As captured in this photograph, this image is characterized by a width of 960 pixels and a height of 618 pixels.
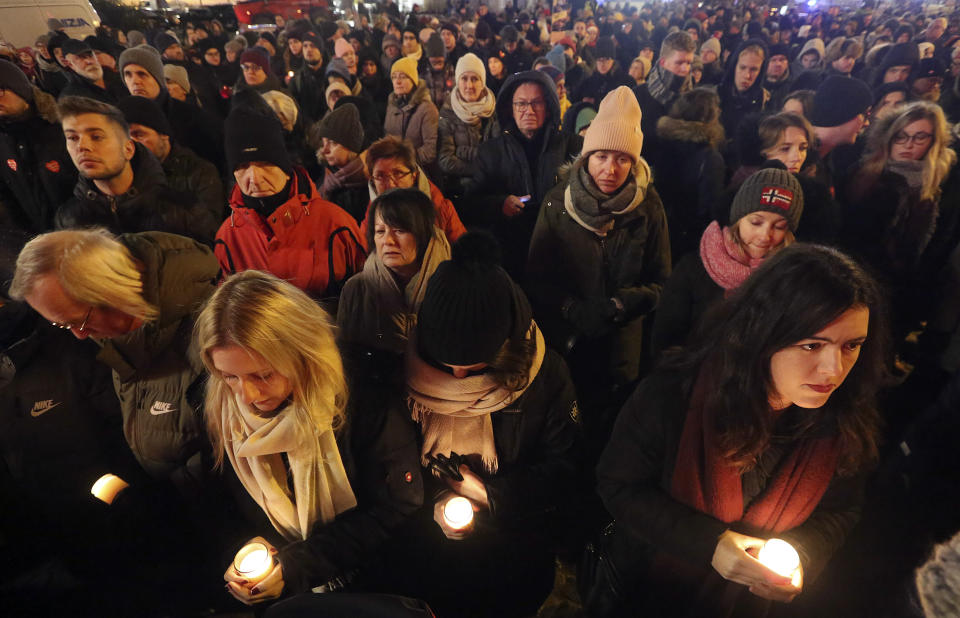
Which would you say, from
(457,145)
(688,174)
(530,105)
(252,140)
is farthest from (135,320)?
(688,174)

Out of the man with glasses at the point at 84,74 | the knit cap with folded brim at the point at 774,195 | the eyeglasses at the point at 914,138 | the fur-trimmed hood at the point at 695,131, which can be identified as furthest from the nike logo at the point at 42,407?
the eyeglasses at the point at 914,138

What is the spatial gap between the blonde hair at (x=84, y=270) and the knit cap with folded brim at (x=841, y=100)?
5433 millimetres

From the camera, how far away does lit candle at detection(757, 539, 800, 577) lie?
1458 millimetres

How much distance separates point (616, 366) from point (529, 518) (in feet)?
4.67

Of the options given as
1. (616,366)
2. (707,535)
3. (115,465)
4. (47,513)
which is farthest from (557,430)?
(47,513)

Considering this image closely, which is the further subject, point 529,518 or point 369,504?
point 529,518

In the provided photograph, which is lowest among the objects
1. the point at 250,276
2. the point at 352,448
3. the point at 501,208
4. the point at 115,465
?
the point at 115,465

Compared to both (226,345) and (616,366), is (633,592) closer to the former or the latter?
(616,366)

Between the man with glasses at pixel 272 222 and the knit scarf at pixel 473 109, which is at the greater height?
the knit scarf at pixel 473 109

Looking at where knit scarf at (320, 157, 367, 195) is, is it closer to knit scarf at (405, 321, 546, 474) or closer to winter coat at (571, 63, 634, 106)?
knit scarf at (405, 321, 546, 474)

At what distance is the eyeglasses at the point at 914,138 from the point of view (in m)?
3.49

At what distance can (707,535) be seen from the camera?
5.37 feet

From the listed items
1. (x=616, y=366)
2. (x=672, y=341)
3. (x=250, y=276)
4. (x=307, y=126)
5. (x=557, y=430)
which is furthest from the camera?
(x=307, y=126)

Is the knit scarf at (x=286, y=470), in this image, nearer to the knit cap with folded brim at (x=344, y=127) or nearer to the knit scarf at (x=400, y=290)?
the knit scarf at (x=400, y=290)
